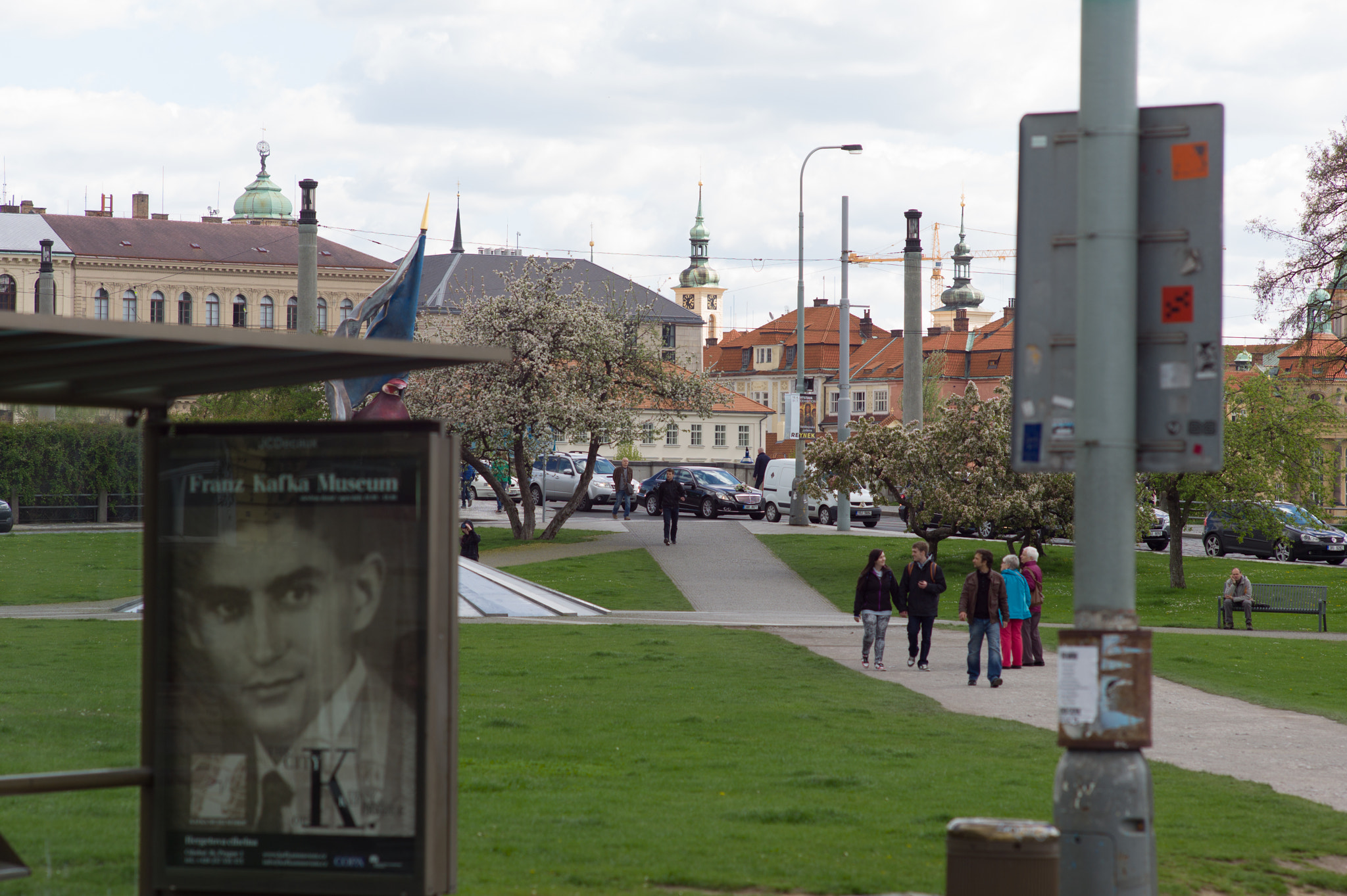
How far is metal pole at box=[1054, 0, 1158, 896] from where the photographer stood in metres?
5.06

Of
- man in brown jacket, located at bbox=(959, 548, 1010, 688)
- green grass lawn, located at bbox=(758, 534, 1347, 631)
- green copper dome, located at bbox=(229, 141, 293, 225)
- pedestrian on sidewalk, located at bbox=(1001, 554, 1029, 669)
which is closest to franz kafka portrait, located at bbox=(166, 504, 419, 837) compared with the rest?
man in brown jacket, located at bbox=(959, 548, 1010, 688)

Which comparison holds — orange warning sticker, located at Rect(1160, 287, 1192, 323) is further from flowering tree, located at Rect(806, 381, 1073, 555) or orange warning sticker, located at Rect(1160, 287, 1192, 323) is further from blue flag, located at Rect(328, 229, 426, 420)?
flowering tree, located at Rect(806, 381, 1073, 555)

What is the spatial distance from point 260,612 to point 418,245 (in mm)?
18277

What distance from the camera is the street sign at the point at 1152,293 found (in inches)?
202

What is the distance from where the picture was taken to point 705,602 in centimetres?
2955

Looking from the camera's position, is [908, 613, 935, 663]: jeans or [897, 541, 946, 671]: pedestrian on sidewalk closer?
[897, 541, 946, 671]: pedestrian on sidewalk

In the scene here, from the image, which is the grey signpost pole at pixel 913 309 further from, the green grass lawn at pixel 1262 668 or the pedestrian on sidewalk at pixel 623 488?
the green grass lawn at pixel 1262 668

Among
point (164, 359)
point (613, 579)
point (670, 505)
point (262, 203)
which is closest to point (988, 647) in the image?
point (164, 359)

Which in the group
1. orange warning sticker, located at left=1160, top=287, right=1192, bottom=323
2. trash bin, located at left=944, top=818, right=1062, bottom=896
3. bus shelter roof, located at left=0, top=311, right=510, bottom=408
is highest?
orange warning sticker, located at left=1160, top=287, right=1192, bottom=323

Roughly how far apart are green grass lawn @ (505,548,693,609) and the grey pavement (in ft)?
1.32

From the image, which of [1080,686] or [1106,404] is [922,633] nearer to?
[1080,686]

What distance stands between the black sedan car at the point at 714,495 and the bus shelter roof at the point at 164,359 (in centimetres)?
4385

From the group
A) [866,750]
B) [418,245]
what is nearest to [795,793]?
[866,750]

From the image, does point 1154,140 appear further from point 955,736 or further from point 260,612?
point 955,736
